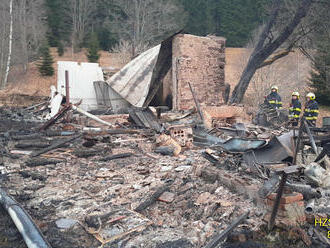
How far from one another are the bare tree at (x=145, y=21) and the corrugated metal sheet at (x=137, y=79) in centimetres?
1561

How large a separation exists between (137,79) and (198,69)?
9.16 ft

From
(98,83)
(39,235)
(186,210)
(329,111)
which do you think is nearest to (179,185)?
(186,210)

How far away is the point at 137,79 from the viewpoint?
1349 cm

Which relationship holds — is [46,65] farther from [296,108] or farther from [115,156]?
[296,108]

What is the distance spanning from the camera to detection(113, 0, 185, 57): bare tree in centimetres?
3016

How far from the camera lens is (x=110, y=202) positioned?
430 cm

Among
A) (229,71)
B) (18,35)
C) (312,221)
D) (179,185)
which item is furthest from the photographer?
(229,71)

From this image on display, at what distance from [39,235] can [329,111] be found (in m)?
19.4

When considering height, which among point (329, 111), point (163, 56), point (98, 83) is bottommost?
point (329, 111)

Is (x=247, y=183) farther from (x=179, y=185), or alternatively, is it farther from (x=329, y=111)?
(x=329, y=111)

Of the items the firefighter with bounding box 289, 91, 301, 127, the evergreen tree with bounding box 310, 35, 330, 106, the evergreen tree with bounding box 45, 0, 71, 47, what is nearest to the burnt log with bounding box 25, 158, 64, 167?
the firefighter with bounding box 289, 91, 301, 127

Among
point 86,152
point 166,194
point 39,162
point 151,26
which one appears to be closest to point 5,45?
point 151,26

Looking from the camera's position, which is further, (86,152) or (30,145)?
(30,145)

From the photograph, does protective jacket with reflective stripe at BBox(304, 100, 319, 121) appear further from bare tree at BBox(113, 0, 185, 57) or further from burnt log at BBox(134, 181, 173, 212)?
bare tree at BBox(113, 0, 185, 57)
